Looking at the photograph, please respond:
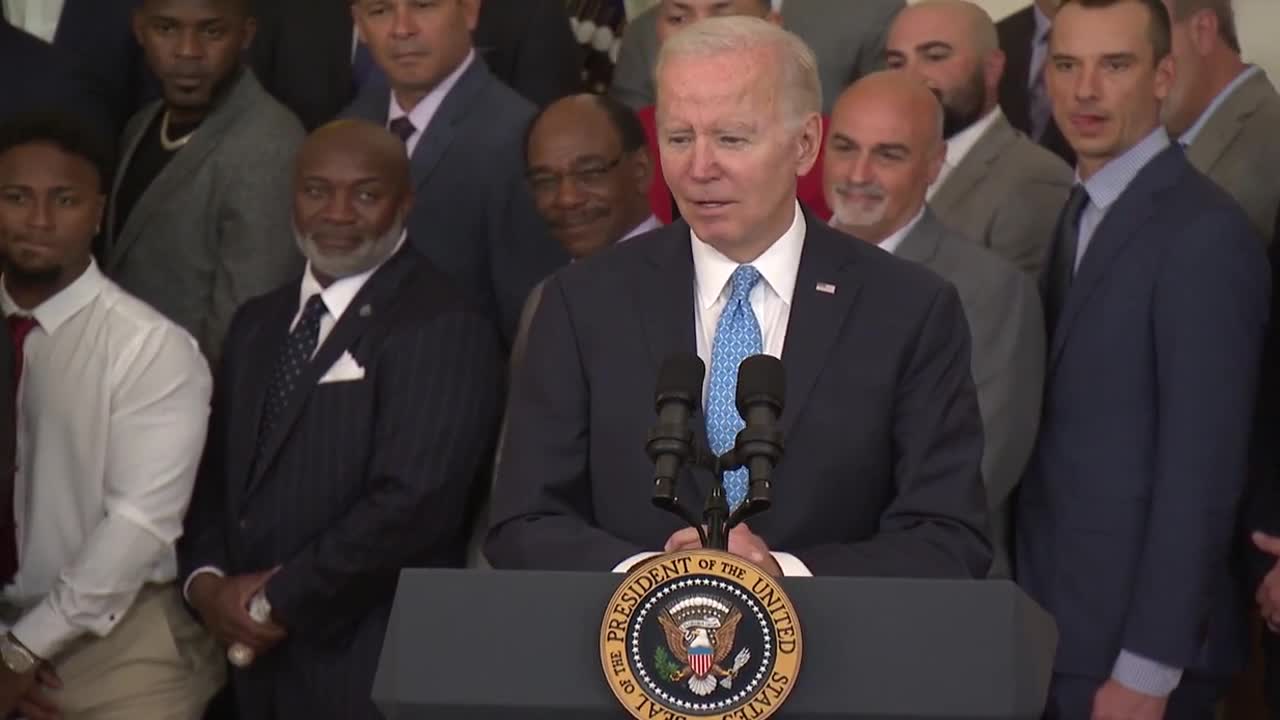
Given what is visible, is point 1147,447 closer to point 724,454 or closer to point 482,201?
point 482,201

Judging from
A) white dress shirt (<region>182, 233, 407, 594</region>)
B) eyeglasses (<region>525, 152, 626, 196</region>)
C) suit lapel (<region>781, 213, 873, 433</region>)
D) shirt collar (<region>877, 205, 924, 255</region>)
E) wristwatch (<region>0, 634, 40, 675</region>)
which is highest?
suit lapel (<region>781, 213, 873, 433</region>)

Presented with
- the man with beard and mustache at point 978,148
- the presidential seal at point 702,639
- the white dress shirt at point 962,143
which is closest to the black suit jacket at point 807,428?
the presidential seal at point 702,639

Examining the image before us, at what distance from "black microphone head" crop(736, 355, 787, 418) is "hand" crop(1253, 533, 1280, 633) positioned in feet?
7.12

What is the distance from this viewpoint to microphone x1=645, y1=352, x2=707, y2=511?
2350mm

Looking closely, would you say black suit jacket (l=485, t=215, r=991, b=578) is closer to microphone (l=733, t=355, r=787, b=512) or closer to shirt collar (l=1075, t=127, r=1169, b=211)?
microphone (l=733, t=355, r=787, b=512)

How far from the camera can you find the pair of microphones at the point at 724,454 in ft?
7.72

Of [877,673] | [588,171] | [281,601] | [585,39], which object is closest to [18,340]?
[281,601]

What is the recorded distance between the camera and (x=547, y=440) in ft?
9.91

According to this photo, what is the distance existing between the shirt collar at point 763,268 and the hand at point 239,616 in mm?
1857

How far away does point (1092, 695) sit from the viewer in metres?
4.34

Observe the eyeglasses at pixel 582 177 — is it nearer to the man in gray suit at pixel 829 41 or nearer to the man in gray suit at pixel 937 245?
the man in gray suit at pixel 937 245

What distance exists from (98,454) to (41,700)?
541mm

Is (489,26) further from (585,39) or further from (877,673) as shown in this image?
(877,673)

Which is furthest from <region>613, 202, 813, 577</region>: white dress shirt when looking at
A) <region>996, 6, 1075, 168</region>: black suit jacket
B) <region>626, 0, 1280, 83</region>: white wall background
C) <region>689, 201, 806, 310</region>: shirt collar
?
<region>626, 0, 1280, 83</region>: white wall background
